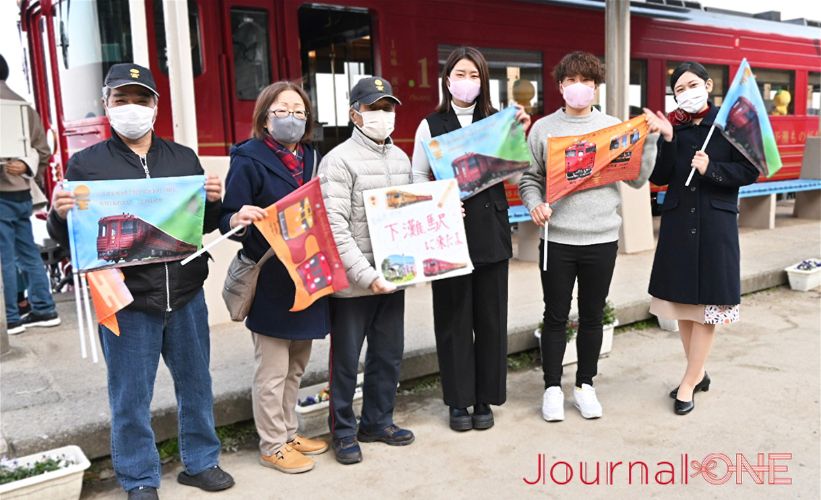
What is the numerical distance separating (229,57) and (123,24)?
94cm

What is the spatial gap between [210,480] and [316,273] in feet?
3.49

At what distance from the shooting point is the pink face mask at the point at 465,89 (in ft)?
11.3

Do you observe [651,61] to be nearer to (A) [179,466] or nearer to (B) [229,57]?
(B) [229,57]

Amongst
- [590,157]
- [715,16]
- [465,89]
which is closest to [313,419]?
[465,89]

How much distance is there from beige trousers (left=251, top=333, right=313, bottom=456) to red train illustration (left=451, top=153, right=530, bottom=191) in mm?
1067

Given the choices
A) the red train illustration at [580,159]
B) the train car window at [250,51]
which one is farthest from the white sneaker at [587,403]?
the train car window at [250,51]

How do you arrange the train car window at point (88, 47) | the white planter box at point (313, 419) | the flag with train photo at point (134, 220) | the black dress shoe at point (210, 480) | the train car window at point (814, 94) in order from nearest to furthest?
1. the flag with train photo at point (134, 220)
2. the black dress shoe at point (210, 480)
3. the white planter box at point (313, 419)
4. the train car window at point (88, 47)
5. the train car window at point (814, 94)

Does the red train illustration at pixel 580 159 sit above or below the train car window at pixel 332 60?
below

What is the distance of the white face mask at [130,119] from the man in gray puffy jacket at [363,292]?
2.59 feet

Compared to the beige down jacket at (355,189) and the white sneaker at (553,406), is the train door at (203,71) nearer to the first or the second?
the beige down jacket at (355,189)

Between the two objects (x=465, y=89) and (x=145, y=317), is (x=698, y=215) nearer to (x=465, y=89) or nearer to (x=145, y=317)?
(x=465, y=89)

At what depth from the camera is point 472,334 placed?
371 cm

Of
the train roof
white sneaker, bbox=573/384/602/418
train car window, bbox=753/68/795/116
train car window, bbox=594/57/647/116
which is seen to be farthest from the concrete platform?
train car window, bbox=753/68/795/116

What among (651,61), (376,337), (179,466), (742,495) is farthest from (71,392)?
(651,61)
